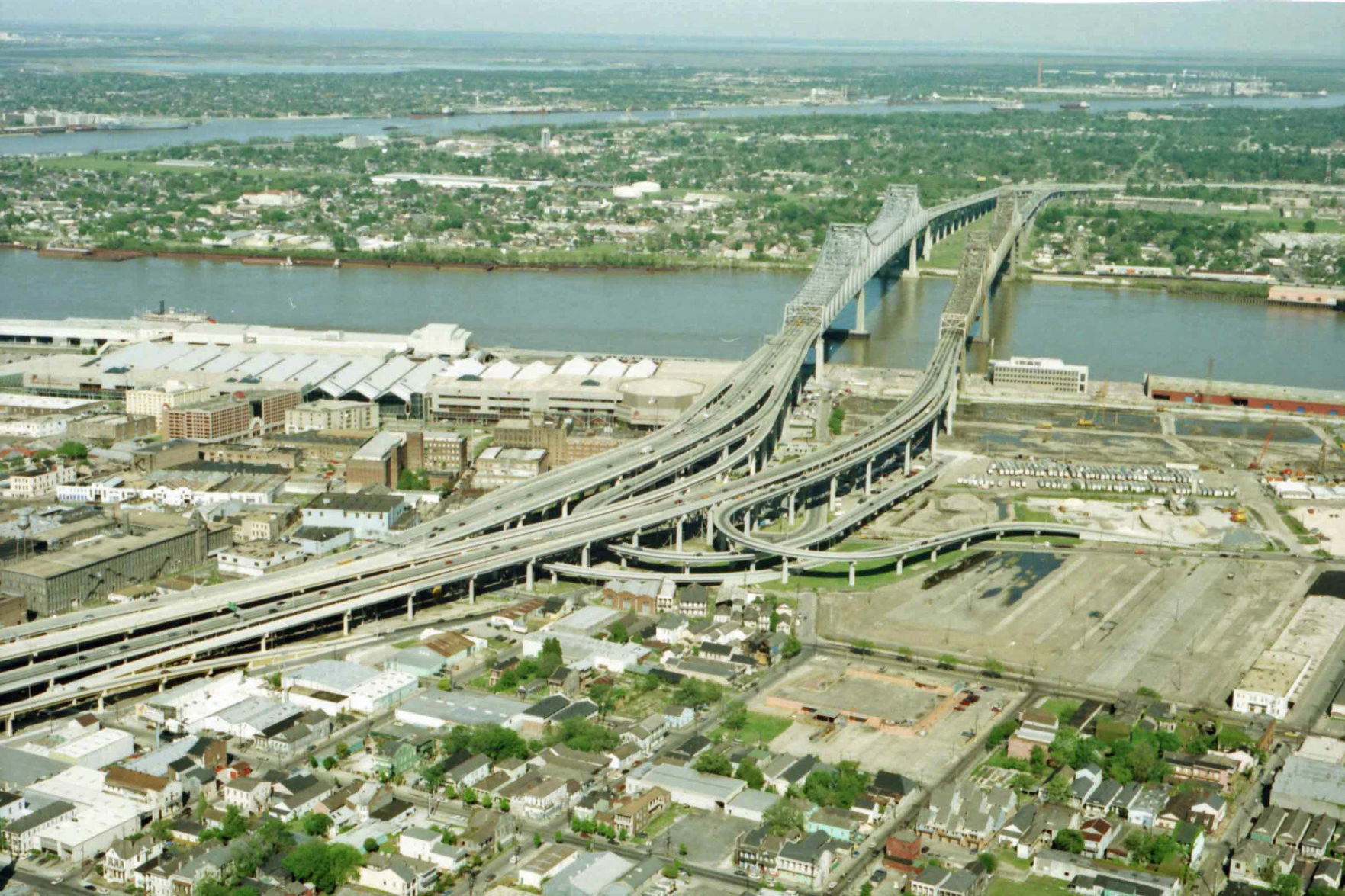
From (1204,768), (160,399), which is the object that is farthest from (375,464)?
(1204,768)

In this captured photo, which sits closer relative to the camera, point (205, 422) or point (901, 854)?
point (901, 854)

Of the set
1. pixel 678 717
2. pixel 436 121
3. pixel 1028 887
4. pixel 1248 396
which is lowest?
pixel 1028 887

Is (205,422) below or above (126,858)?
above

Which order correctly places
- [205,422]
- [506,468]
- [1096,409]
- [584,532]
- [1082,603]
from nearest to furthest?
[1082,603]
[584,532]
[506,468]
[205,422]
[1096,409]

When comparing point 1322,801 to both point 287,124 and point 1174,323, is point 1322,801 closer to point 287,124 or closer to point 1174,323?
point 1174,323

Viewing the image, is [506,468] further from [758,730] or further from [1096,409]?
[1096,409]

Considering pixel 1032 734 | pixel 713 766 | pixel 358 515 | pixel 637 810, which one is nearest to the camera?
pixel 637 810

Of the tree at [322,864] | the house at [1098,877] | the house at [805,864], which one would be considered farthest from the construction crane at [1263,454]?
the tree at [322,864]
